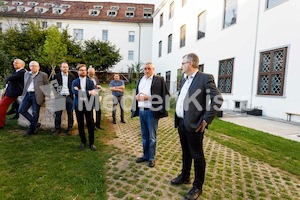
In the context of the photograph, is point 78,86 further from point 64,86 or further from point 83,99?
point 64,86

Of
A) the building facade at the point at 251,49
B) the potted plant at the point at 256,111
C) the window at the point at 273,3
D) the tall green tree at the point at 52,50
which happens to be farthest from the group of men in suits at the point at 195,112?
the tall green tree at the point at 52,50

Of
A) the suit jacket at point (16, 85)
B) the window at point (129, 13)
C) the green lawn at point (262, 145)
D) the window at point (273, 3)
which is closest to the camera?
the green lawn at point (262, 145)

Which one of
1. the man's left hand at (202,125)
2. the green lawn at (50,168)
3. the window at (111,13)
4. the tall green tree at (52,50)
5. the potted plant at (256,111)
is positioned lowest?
the green lawn at (50,168)

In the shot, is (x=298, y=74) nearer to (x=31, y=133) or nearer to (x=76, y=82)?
(x=76, y=82)

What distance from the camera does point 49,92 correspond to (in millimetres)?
5348

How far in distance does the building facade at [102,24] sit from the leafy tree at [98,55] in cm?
487

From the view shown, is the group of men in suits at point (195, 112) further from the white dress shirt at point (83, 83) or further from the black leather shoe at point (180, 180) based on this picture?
the white dress shirt at point (83, 83)

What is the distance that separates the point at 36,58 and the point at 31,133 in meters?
17.4

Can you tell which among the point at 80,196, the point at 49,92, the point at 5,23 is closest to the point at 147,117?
the point at 80,196

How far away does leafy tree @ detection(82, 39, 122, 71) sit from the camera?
79.2 feet

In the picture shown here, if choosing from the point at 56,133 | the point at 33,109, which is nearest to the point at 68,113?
the point at 56,133

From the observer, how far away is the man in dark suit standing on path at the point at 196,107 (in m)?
2.36

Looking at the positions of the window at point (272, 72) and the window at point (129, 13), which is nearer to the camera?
the window at point (272, 72)

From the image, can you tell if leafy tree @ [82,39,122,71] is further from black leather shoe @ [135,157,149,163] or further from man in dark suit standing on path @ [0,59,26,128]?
black leather shoe @ [135,157,149,163]
